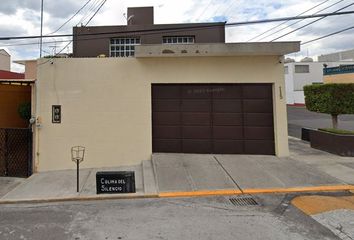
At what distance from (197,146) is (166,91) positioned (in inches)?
91.0

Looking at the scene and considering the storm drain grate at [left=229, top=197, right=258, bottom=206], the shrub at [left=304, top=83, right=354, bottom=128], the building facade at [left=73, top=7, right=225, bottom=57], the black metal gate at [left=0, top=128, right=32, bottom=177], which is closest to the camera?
the storm drain grate at [left=229, top=197, right=258, bottom=206]

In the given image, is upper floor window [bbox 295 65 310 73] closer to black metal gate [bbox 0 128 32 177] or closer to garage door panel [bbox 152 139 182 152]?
garage door panel [bbox 152 139 182 152]

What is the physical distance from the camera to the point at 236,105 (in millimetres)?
11609

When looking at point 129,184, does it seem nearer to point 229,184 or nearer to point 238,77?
point 229,184

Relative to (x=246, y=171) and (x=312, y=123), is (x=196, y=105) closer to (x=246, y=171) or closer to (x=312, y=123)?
(x=246, y=171)

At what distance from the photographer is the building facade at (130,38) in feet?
71.3

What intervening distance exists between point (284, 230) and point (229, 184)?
9.36ft

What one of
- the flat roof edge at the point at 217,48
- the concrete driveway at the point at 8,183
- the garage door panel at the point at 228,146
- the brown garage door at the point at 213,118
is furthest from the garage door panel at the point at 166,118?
the concrete driveway at the point at 8,183

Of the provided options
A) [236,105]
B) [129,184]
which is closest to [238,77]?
[236,105]

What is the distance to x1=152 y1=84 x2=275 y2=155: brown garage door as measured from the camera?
454 inches

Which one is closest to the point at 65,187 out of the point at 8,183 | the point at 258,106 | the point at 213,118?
the point at 8,183

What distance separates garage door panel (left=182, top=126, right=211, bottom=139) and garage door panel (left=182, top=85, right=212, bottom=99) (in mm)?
1165

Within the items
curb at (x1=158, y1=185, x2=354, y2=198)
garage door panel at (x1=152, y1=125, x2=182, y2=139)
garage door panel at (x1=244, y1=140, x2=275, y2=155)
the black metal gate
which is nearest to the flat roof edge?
garage door panel at (x1=152, y1=125, x2=182, y2=139)

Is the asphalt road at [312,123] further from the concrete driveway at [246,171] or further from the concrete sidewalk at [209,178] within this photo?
the concrete sidewalk at [209,178]
